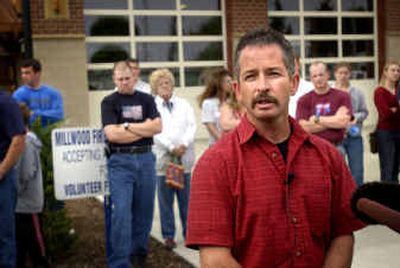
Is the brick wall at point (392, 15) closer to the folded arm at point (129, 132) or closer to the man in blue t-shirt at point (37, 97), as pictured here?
the man in blue t-shirt at point (37, 97)

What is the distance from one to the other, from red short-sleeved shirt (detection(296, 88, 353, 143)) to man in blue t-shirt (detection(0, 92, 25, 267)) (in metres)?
2.99

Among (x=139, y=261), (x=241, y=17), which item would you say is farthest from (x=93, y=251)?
(x=241, y=17)

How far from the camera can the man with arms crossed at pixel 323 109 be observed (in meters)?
6.00

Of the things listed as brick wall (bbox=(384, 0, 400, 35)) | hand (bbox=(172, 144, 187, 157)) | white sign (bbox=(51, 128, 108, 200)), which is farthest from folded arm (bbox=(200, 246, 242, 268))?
brick wall (bbox=(384, 0, 400, 35))

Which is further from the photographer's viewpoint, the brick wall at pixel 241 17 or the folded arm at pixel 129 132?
the brick wall at pixel 241 17

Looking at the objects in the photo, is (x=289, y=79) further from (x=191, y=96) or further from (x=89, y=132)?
(x=191, y=96)

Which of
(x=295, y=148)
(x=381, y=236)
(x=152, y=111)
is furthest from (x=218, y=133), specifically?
(x=295, y=148)

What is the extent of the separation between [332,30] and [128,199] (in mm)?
12296

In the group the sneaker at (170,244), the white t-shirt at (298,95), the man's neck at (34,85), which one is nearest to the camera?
the sneaker at (170,244)

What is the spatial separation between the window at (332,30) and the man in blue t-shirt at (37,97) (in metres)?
9.01

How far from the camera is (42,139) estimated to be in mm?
5547

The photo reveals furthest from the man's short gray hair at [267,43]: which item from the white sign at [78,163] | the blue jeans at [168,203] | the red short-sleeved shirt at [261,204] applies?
the blue jeans at [168,203]

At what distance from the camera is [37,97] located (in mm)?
7266

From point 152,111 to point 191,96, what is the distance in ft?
30.5
